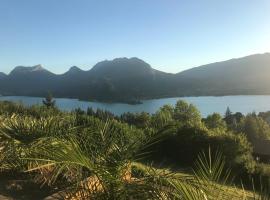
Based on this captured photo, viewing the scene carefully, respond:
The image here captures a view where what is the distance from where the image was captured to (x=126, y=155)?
Result: 307cm

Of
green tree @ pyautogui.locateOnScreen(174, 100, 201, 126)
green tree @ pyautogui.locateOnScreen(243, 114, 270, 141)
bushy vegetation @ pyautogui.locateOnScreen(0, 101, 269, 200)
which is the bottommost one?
green tree @ pyautogui.locateOnScreen(243, 114, 270, 141)

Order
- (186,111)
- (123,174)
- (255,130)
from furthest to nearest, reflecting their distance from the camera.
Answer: (186,111), (255,130), (123,174)

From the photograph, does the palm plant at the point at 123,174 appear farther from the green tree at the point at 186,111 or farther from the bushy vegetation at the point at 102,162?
the green tree at the point at 186,111

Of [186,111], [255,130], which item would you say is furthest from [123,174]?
[186,111]

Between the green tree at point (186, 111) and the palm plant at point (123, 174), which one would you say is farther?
the green tree at point (186, 111)

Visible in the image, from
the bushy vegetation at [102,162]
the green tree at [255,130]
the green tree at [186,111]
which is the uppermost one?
the bushy vegetation at [102,162]

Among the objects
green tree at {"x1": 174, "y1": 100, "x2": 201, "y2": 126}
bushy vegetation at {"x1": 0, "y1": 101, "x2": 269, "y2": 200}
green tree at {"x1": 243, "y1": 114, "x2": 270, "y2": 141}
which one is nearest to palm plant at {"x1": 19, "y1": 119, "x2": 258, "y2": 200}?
bushy vegetation at {"x1": 0, "y1": 101, "x2": 269, "y2": 200}

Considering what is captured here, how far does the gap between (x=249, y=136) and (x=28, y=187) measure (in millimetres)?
46492

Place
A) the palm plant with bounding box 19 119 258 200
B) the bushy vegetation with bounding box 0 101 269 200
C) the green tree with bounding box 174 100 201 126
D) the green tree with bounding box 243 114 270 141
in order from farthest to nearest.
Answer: the green tree with bounding box 174 100 201 126 < the green tree with bounding box 243 114 270 141 < the bushy vegetation with bounding box 0 101 269 200 < the palm plant with bounding box 19 119 258 200

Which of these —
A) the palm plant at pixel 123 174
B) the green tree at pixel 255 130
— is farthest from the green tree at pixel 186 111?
the palm plant at pixel 123 174

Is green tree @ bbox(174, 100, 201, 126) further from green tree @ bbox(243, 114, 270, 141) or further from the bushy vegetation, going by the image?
the bushy vegetation

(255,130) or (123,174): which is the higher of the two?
(123,174)

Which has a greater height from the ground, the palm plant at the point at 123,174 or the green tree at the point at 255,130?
the palm plant at the point at 123,174

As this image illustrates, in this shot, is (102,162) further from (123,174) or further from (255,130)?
(255,130)
